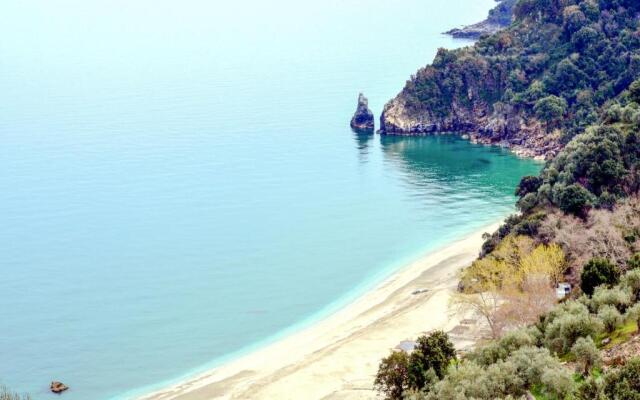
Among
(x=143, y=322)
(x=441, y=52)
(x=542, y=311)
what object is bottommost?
(x=143, y=322)

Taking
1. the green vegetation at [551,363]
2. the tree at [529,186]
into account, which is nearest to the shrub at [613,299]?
the green vegetation at [551,363]

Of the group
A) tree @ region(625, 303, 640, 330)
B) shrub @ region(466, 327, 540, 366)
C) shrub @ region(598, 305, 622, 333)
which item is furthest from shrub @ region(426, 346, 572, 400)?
tree @ region(625, 303, 640, 330)

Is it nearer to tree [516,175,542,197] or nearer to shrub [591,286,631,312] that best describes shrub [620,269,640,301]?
shrub [591,286,631,312]

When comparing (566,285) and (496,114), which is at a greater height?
(496,114)

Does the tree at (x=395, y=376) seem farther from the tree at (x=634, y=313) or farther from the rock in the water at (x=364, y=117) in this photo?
the rock in the water at (x=364, y=117)

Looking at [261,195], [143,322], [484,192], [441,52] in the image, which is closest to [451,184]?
[484,192]

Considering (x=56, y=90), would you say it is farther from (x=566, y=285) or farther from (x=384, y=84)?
(x=566, y=285)
